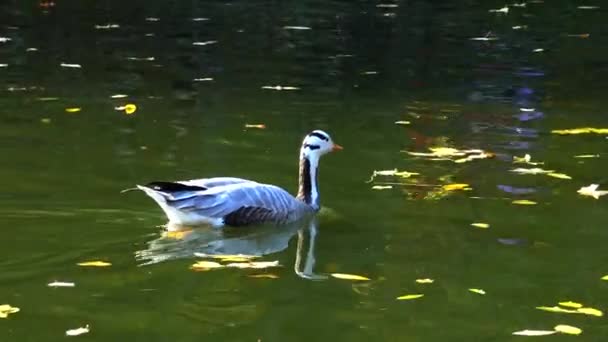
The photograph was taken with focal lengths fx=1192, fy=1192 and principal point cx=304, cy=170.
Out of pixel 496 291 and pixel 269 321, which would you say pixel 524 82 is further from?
pixel 269 321

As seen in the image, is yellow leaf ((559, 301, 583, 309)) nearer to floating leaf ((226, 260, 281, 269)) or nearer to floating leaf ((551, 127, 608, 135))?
floating leaf ((226, 260, 281, 269))

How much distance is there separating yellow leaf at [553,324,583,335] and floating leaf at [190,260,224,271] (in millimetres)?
2341

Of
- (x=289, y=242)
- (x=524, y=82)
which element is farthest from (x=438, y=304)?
(x=524, y=82)

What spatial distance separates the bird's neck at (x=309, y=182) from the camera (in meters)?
9.86

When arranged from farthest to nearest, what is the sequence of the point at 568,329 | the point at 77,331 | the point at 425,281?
the point at 425,281, the point at 568,329, the point at 77,331

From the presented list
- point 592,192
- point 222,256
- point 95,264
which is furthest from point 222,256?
point 592,192

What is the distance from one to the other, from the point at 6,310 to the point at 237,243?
2.31 meters

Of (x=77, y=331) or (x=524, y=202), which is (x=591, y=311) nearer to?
(x=524, y=202)

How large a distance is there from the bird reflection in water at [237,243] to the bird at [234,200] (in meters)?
0.08

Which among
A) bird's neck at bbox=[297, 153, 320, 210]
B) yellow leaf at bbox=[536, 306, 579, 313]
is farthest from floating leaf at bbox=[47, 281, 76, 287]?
yellow leaf at bbox=[536, 306, 579, 313]

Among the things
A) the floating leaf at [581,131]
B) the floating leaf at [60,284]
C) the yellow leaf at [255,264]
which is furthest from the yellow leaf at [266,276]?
the floating leaf at [581,131]

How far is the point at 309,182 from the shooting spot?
9.99 m

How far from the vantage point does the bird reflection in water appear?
8289mm

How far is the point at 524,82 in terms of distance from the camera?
52.0 ft
